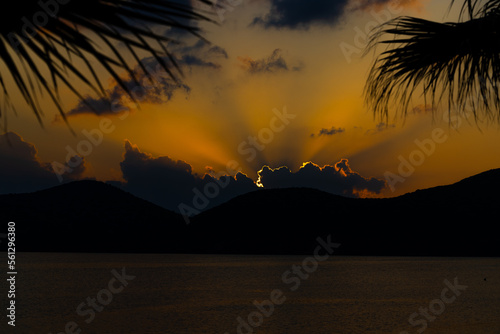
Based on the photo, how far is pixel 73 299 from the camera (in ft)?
183

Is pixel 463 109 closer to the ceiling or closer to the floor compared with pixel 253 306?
closer to the ceiling

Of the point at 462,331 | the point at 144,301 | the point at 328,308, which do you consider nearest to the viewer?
the point at 462,331

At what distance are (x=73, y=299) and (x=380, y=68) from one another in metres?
58.0

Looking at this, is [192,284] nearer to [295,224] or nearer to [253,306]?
[253,306]

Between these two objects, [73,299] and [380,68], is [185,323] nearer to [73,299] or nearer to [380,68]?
[73,299]

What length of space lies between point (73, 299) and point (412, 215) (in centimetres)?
15495

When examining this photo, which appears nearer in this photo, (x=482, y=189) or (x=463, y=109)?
(x=463, y=109)

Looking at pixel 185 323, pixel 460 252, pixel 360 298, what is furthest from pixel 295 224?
pixel 185 323

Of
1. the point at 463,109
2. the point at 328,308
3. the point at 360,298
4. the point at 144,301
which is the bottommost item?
the point at 360,298

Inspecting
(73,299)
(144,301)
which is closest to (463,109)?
(144,301)

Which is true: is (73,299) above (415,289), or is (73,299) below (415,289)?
above

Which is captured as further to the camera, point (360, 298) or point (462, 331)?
point (360, 298)

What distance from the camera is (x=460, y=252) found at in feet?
620

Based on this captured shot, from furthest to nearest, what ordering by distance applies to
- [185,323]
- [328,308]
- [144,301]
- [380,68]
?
[144,301], [328,308], [185,323], [380,68]
